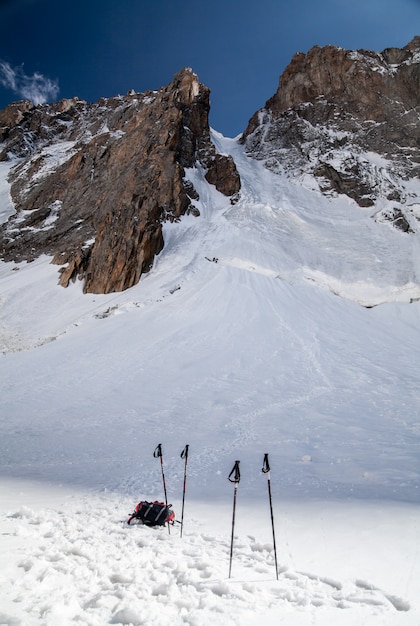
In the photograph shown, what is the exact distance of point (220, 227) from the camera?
131 ft

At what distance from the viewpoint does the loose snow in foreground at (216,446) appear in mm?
3629

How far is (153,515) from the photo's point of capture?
602 cm

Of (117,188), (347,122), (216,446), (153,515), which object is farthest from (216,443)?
(347,122)

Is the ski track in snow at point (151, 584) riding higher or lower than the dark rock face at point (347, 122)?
lower

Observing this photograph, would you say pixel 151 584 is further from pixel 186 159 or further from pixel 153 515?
pixel 186 159

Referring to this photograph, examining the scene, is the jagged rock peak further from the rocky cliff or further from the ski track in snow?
the ski track in snow

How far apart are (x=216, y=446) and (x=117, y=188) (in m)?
45.3

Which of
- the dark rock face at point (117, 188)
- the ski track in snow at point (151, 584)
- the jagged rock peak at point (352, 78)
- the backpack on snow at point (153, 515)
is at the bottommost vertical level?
the backpack on snow at point (153, 515)

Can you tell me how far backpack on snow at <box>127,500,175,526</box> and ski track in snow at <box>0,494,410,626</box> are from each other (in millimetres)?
644

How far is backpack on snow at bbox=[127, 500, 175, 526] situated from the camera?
19.5ft

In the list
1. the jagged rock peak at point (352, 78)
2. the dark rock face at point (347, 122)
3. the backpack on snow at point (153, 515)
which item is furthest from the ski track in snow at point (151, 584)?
the jagged rock peak at point (352, 78)

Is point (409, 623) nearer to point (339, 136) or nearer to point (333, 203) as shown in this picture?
point (333, 203)

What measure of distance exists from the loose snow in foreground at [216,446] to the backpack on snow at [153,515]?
363 mm

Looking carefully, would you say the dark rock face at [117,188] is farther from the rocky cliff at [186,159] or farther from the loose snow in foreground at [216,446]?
the loose snow in foreground at [216,446]
